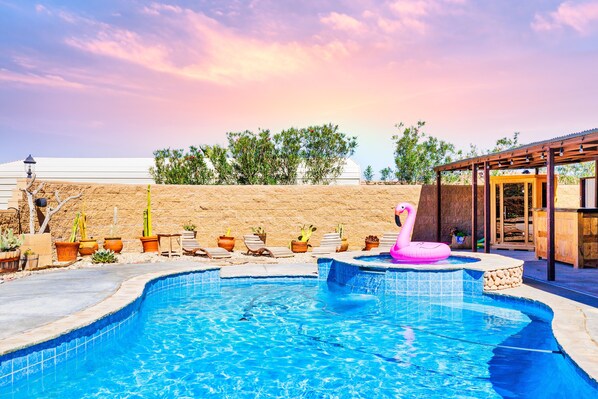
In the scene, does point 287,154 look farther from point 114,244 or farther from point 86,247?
point 86,247

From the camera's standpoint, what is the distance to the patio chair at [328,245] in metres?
14.0

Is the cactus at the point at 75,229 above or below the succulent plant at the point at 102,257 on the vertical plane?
above

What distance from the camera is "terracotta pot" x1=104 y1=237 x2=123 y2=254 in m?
13.4

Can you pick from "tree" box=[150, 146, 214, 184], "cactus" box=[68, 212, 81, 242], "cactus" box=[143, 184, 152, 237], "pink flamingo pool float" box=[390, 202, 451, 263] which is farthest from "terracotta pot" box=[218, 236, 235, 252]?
A: "tree" box=[150, 146, 214, 184]

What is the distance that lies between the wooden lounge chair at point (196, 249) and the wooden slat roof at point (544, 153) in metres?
7.82

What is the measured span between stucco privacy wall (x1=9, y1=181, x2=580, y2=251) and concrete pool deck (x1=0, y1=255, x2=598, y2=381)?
3934 mm

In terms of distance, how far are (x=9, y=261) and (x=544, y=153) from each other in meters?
12.7

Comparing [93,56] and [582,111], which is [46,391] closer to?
[93,56]

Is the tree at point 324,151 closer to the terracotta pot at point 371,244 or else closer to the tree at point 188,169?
the tree at point 188,169

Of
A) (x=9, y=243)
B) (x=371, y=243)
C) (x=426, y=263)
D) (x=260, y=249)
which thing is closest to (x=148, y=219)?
(x=260, y=249)

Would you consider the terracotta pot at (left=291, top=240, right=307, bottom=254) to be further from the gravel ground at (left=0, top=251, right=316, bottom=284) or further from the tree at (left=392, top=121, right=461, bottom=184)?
the tree at (left=392, top=121, right=461, bottom=184)

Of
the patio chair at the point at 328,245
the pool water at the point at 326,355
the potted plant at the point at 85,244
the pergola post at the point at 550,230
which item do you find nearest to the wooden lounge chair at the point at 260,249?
the patio chair at the point at 328,245

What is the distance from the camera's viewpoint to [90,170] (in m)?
28.3

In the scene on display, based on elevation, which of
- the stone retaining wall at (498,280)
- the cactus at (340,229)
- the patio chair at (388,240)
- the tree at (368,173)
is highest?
the tree at (368,173)
